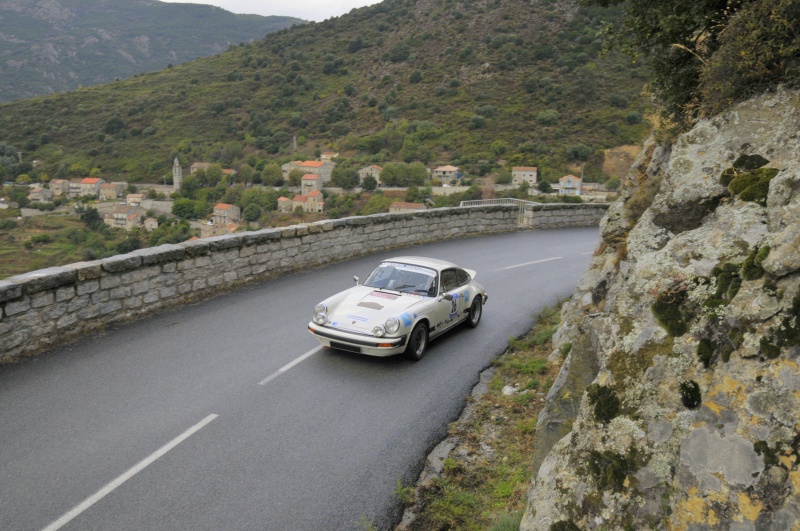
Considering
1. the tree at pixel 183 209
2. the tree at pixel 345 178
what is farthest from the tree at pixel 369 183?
the tree at pixel 183 209

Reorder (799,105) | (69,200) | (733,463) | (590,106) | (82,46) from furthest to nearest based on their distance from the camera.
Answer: (82,46) < (590,106) < (69,200) < (799,105) < (733,463)

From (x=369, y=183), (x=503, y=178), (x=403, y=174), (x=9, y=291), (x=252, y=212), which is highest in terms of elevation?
(x=9, y=291)

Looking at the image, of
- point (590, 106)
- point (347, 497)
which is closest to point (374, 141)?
point (590, 106)

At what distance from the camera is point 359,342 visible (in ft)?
24.7

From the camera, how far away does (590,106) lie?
63969mm

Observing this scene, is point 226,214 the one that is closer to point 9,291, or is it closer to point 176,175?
point 176,175

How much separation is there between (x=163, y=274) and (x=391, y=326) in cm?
470

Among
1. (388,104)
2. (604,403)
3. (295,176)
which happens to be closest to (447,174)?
(295,176)

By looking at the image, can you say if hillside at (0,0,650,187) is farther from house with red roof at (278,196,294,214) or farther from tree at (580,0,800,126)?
tree at (580,0,800,126)

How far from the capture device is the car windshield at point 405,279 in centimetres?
862

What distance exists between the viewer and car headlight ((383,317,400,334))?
7.50 meters

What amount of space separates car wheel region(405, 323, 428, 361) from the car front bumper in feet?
0.71

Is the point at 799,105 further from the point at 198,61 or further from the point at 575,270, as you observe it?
the point at 198,61

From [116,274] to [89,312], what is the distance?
2.49 ft
